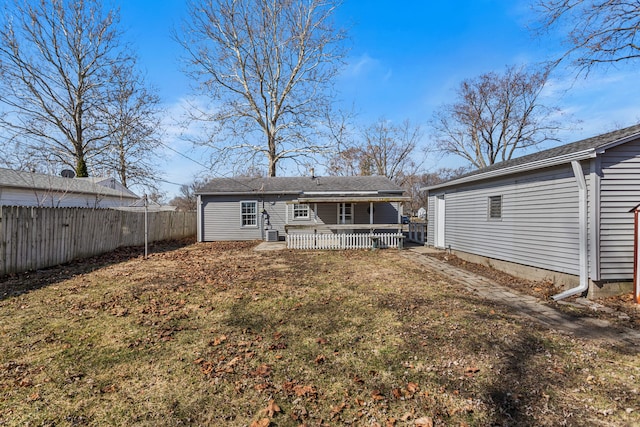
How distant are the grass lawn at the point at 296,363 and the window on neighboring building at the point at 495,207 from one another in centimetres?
386

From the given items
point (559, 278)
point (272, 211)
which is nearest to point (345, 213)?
point (272, 211)

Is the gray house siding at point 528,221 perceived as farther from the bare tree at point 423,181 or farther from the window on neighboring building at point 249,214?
the bare tree at point 423,181

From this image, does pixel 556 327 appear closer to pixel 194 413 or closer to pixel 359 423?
pixel 359 423

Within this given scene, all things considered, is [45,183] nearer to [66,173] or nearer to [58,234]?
[66,173]

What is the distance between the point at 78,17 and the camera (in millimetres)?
18375

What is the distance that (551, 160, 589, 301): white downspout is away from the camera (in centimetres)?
590

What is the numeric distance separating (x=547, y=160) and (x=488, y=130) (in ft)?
83.4

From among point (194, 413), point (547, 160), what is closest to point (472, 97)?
point (547, 160)

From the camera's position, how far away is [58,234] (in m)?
9.12

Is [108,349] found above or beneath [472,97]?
beneath

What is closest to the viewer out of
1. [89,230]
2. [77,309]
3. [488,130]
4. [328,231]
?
[77,309]

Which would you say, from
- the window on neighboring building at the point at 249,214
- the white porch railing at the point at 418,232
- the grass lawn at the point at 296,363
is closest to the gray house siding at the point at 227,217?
the window on neighboring building at the point at 249,214

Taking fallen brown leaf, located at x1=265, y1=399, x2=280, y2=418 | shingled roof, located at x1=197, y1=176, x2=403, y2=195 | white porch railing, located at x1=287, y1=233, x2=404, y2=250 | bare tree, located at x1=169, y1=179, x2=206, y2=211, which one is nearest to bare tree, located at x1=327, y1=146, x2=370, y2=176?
shingled roof, located at x1=197, y1=176, x2=403, y2=195

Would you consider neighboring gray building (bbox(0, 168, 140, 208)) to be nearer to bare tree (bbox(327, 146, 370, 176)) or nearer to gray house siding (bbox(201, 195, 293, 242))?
gray house siding (bbox(201, 195, 293, 242))
